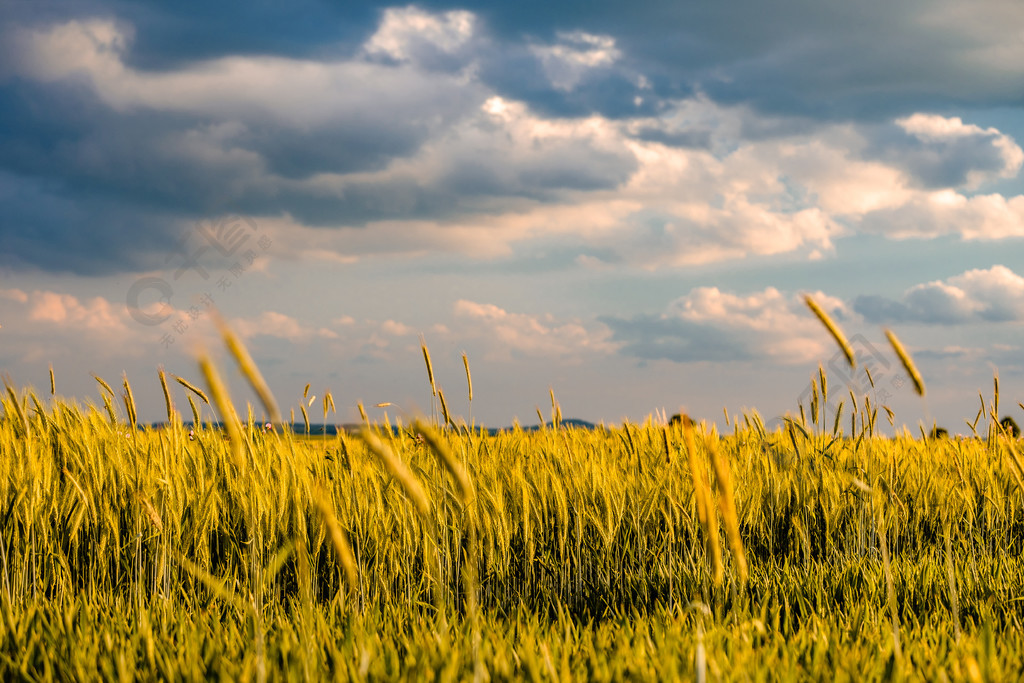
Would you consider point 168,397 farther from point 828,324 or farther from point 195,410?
point 828,324

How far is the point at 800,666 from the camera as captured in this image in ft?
6.51

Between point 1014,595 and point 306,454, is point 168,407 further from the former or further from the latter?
point 1014,595

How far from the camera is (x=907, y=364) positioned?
1.85 m

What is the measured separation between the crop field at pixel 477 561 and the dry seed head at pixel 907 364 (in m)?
0.55

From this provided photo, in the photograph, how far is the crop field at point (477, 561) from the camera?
2.09m

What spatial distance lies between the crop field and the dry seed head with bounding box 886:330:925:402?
21.6 inches

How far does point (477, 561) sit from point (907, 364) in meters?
2.09

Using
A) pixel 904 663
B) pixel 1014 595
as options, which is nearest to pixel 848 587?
pixel 1014 595

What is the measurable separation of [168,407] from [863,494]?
343 centimetres

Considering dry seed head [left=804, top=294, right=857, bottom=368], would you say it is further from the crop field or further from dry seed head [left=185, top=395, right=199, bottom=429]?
dry seed head [left=185, top=395, right=199, bottom=429]

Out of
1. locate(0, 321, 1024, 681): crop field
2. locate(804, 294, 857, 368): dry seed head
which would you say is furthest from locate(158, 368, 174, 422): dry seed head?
locate(804, 294, 857, 368): dry seed head

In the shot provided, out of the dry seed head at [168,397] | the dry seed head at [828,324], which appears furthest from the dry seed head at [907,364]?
the dry seed head at [168,397]

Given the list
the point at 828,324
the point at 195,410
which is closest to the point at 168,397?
the point at 195,410

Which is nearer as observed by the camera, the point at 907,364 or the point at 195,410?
the point at 907,364
